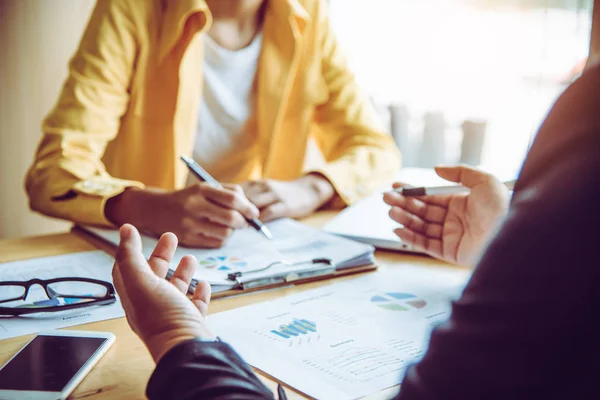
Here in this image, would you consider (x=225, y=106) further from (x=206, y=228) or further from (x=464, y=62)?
(x=464, y=62)

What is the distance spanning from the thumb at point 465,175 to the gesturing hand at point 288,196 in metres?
0.30

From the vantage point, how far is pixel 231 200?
1.01 meters

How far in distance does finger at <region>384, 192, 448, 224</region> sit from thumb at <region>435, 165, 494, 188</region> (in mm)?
50

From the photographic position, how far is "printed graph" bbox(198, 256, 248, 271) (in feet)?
2.97

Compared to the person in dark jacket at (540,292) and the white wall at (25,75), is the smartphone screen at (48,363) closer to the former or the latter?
the person in dark jacket at (540,292)

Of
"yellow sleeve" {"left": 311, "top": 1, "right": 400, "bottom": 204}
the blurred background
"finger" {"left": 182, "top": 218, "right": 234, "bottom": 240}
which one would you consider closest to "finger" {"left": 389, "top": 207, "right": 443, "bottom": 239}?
"finger" {"left": 182, "top": 218, "right": 234, "bottom": 240}

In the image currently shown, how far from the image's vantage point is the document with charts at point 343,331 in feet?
2.03

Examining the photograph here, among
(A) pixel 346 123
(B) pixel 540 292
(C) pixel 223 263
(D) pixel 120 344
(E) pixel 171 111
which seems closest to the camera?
(B) pixel 540 292

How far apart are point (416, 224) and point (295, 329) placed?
0.35 meters

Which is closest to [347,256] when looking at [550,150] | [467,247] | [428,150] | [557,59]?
[467,247]

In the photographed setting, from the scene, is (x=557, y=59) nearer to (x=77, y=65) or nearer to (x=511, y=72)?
(x=511, y=72)

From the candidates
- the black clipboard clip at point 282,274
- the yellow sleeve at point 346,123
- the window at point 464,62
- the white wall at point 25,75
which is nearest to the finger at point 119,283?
the black clipboard clip at point 282,274

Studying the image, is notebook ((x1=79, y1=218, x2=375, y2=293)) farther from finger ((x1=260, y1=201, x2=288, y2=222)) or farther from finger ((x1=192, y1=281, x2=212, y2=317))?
finger ((x1=192, y1=281, x2=212, y2=317))

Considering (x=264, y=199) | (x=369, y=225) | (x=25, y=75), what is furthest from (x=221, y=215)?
(x=25, y=75)
